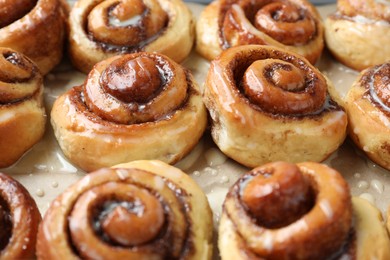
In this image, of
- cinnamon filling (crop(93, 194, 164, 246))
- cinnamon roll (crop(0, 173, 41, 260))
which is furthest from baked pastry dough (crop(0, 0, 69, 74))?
cinnamon filling (crop(93, 194, 164, 246))

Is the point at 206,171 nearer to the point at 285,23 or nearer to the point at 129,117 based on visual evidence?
the point at 129,117

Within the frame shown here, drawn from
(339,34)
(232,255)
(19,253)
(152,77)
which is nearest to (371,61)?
(339,34)

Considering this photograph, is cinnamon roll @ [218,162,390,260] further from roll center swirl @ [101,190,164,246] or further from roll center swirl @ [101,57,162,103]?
roll center swirl @ [101,57,162,103]

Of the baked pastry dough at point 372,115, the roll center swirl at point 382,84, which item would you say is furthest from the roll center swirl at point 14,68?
the roll center swirl at point 382,84

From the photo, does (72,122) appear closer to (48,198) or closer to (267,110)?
(48,198)

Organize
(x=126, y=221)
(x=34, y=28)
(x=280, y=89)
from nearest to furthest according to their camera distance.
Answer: (x=126, y=221), (x=280, y=89), (x=34, y=28)

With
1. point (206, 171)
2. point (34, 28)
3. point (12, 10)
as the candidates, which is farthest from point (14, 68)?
point (206, 171)
